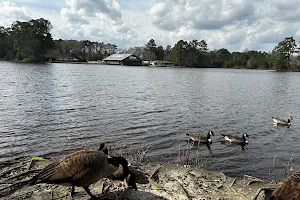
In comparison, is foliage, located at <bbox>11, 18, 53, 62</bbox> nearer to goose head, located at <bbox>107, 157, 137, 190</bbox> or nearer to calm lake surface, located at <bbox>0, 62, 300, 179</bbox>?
calm lake surface, located at <bbox>0, 62, 300, 179</bbox>

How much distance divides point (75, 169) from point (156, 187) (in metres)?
2.18

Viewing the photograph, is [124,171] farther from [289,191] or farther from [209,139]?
[209,139]

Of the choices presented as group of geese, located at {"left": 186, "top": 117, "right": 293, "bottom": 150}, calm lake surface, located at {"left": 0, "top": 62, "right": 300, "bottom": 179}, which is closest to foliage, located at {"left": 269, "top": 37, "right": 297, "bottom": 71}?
calm lake surface, located at {"left": 0, "top": 62, "right": 300, "bottom": 179}

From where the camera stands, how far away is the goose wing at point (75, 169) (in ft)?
15.3

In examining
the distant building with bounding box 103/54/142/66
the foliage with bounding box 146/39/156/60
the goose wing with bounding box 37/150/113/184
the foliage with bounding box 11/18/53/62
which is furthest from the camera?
the foliage with bounding box 146/39/156/60

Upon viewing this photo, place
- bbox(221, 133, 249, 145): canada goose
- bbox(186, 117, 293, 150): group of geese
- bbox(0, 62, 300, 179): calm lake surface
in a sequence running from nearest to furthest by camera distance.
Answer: bbox(0, 62, 300, 179): calm lake surface, bbox(186, 117, 293, 150): group of geese, bbox(221, 133, 249, 145): canada goose

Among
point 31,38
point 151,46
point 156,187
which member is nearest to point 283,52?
point 151,46

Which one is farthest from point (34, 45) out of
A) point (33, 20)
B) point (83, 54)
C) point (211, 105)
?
point (211, 105)

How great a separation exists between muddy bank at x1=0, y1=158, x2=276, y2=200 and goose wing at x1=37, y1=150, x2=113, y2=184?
0.90m

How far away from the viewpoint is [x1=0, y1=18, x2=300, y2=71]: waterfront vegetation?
101 meters

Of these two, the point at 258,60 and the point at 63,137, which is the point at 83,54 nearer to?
the point at 258,60

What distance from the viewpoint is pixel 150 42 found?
487 feet

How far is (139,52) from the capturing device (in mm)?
186875

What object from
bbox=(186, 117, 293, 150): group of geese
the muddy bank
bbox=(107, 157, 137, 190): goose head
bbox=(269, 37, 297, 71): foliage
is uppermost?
bbox=(269, 37, 297, 71): foliage
